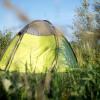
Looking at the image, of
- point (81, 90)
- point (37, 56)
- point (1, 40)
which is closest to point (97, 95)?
point (81, 90)

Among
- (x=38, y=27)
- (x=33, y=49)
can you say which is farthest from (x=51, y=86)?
(x=33, y=49)

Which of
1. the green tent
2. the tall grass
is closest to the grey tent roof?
the green tent

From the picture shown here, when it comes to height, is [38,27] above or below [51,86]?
above

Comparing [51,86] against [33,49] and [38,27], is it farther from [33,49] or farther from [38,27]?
[33,49]

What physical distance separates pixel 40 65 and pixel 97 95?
185 inches

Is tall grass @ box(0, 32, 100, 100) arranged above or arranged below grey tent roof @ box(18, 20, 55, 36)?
below

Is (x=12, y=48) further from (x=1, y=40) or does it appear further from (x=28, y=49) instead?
(x=1, y=40)

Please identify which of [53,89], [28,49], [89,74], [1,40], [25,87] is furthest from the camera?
[1,40]

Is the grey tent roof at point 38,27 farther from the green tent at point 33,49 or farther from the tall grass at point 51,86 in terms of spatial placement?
the tall grass at point 51,86

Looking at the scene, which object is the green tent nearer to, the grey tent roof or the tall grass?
the grey tent roof

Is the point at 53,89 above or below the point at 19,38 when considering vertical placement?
below

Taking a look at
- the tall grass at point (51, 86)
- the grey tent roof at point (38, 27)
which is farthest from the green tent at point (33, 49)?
the tall grass at point (51, 86)

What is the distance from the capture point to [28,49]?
277 inches

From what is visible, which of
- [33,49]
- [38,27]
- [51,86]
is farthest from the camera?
[33,49]
